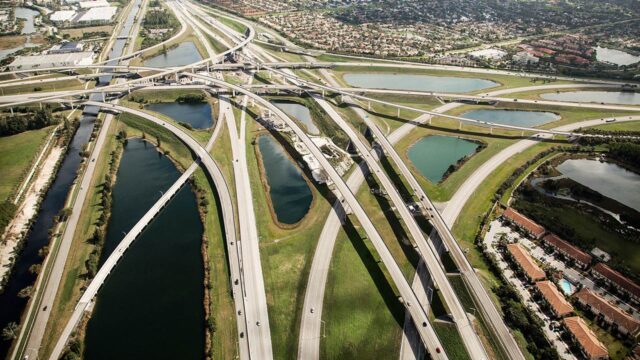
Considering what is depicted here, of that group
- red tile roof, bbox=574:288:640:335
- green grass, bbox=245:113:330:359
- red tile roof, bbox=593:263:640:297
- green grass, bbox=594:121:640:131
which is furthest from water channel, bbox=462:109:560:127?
red tile roof, bbox=574:288:640:335

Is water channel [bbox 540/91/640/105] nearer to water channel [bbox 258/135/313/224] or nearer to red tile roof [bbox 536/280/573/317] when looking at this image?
red tile roof [bbox 536/280/573/317]

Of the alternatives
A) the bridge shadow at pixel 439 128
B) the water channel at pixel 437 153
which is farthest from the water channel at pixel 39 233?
the water channel at pixel 437 153

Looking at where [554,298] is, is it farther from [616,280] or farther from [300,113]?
[300,113]

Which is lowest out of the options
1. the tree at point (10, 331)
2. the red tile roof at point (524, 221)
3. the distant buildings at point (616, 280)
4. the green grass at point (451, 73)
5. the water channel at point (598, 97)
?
the tree at point (10, 331)

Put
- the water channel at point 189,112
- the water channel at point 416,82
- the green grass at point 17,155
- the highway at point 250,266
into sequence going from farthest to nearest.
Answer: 1. the water channel at point 416,82
2. the water channel at point 189,112
3. the green grass at point 17,155
4. the highway at point 250,266

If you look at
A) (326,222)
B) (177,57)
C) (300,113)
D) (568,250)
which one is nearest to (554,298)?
(568,250)

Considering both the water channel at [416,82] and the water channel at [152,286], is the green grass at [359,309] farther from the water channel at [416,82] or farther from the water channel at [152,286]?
the water channel at [416,82]
